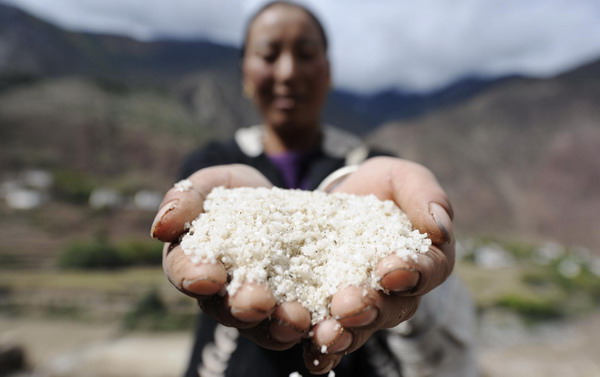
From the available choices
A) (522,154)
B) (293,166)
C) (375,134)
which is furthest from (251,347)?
(375,134)

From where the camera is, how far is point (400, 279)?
0.71 meters

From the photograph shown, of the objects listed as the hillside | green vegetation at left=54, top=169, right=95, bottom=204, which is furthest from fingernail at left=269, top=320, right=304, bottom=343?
the hillside

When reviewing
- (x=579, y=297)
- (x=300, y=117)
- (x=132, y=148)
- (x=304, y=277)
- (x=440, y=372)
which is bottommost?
(x=132, y=148)

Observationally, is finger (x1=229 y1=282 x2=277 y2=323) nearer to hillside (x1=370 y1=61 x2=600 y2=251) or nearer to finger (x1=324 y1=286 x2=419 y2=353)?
finger (x1=324 y1=286 x2=419 y2=353)

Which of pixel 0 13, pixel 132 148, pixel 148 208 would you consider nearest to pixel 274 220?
pixel 148 208

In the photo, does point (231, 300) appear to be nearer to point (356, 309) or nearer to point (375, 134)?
point (356, 309)

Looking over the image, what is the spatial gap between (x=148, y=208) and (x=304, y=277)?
45.9 ft

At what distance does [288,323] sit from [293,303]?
0.06 meters

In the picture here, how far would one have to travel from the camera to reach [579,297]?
8.97 meters

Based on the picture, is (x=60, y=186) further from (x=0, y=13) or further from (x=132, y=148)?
(x=0, y=13)

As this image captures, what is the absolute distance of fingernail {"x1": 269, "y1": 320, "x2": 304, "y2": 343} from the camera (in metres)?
0.70

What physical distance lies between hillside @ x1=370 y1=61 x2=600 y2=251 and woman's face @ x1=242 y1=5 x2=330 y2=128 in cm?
1910

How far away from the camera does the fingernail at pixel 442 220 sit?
0.81 m

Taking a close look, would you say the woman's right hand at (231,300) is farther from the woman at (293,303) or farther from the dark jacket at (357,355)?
the dark jacket at (357,355)
